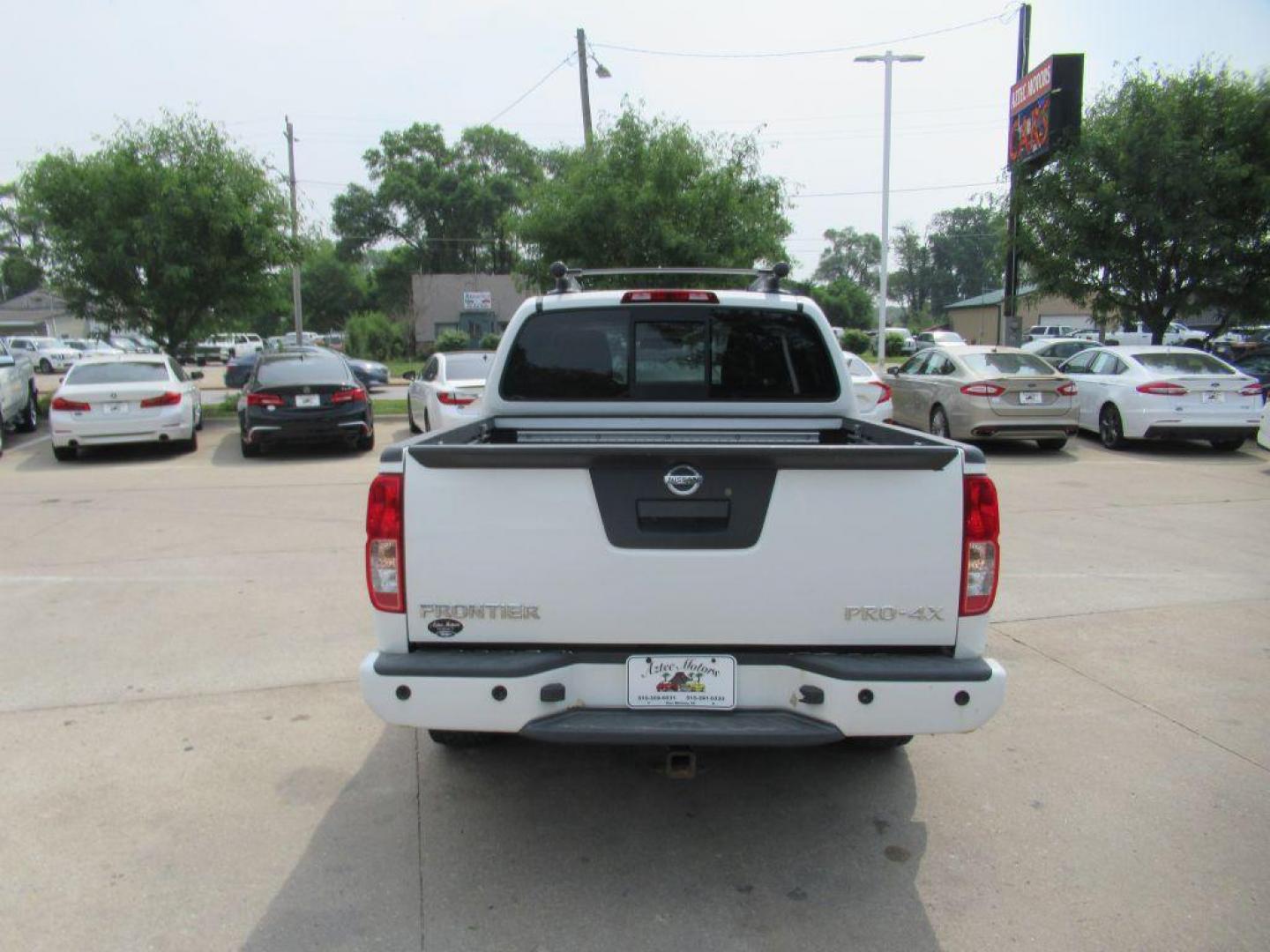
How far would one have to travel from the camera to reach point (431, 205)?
66.9m

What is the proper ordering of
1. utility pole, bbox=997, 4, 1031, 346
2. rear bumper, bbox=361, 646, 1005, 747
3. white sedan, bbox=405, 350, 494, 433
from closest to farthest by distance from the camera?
rear bumper, bbox=361, 646, 1005, 747, white sedan, bbox=405, 350, 494, 433, utility pole, bbox=997, 4, 1031, 346

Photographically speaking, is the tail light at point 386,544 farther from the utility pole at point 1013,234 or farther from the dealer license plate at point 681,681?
the utility pole at point 1013,234

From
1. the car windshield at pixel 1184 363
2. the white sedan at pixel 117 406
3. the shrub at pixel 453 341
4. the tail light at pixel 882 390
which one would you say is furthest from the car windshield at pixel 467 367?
the shrub at pixel 453 341

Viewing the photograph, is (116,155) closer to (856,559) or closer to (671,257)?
(671,257)

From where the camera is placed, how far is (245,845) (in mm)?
3512

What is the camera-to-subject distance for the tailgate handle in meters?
3.12

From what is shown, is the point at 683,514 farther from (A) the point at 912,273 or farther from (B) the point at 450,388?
(A) the point at 912,273

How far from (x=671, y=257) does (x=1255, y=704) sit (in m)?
16.5

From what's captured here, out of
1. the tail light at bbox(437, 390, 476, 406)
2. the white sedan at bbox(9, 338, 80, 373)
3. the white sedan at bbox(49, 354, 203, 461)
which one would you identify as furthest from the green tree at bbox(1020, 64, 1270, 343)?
the white sedan at bbox(9, 338, 80, 373)

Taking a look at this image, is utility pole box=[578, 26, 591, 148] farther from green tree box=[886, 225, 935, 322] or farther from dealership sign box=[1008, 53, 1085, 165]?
green tree box=[886, 225, 935, 322]

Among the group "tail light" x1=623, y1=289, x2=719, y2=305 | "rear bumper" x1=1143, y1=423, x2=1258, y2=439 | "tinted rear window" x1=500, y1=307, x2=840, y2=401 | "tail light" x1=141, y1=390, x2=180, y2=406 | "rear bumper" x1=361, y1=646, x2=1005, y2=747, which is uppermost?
"tail light" x1=623, y1=289, x2=719, y2=305

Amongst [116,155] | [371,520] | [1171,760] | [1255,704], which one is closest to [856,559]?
[371,520]

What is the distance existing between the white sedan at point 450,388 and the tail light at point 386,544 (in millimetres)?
8946

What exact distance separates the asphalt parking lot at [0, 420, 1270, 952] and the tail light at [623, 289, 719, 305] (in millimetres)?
1955
